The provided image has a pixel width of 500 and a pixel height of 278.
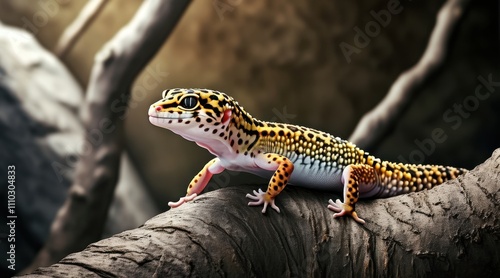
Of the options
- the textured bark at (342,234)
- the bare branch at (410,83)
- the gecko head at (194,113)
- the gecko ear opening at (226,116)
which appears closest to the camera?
the textured bark at (342,234)

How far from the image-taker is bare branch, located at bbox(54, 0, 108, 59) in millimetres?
4281

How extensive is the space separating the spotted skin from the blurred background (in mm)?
2154

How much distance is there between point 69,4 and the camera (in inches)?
168

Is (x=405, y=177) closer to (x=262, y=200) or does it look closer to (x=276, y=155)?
(x=276, y=155)

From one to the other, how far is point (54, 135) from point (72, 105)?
0.93ft

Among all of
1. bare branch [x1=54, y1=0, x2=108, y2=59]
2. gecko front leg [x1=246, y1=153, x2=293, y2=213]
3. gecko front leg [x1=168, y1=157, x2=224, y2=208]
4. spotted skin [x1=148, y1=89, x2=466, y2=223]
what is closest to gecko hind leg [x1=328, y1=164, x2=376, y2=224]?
spotted skin [x1=148, y1=89, x2=466, y2=223]

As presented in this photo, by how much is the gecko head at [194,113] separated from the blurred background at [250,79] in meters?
2.34

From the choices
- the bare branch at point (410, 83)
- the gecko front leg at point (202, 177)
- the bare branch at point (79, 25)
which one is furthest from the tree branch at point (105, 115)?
the gecko front leg at point (202, 177)

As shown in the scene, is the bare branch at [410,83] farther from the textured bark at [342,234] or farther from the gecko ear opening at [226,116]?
the gecko ear opening at [226,116]

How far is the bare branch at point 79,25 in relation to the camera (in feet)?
14.0

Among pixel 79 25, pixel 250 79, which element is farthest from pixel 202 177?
pixel 79 25

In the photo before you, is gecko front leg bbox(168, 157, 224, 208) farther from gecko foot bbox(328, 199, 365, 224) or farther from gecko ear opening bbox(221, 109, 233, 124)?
gecko foot bbox(328, 199, 365, 224)

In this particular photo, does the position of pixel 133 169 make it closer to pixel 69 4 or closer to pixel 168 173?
pixel 168 173

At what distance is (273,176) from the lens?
1.93 m
